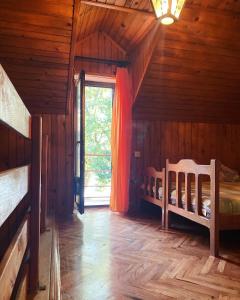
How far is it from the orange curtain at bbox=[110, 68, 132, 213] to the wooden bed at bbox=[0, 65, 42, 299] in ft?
4.90

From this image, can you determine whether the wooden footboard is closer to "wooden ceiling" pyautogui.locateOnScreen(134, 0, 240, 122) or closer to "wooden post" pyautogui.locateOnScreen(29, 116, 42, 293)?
"wooden ceiling" pyautogui.locateOnScreen(134, 0, 240, 122)

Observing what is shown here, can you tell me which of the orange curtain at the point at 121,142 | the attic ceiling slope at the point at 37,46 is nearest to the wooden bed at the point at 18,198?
the attic ceiling slope at the point at 37,46

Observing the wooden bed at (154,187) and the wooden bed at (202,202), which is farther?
the wooden bed at (154,187)

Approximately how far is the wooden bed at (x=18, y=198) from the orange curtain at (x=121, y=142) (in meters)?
1.49

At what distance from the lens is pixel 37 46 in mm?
2861

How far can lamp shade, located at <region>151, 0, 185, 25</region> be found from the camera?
187cm

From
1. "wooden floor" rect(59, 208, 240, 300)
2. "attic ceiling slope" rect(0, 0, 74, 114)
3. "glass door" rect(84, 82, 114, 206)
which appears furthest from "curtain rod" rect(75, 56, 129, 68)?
"wooden floor" rect(59, 208, 240, 300)

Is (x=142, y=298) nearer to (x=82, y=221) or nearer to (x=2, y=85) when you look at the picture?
(x=2, y=85)

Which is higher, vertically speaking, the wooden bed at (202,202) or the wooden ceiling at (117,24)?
the wooden ceiling at (117,24)

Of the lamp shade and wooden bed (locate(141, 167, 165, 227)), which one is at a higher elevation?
the lamp shade

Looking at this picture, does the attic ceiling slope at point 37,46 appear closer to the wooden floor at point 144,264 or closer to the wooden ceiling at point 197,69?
the wooden ceiling at point 197,69

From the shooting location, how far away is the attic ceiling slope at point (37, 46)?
2.54 m

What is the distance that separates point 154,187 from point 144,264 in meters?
1.65

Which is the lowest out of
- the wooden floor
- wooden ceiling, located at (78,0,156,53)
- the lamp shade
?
the wooden floor
